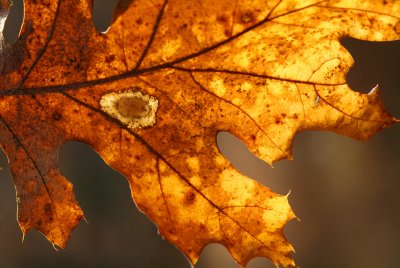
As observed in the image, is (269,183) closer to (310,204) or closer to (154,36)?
(310,204)

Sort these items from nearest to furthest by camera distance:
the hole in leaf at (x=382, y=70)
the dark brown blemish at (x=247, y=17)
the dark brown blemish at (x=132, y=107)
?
the dark brown blemish at (x=247, y=17) → the dark brown blemish at (x=132, y=107) → the hole in leaf at (x=382, y=70)

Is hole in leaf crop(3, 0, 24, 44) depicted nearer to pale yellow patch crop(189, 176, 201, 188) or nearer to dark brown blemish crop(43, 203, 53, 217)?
dark brown blemish crop(43, 203, 53, 217)

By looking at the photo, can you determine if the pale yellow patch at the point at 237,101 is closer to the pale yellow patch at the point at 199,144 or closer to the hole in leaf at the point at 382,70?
the pale yellow patch at the point at 199,144

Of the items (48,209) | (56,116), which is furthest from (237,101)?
(48,209)

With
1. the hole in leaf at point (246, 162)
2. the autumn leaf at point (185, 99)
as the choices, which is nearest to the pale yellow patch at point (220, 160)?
the autumn leaf at point (185, 99)

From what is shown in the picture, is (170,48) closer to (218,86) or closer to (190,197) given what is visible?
(218,86)

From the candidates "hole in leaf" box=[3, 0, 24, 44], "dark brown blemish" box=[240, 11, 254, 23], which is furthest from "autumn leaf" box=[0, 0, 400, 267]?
"hole in leaf" box=[3, 0, 24, 44]
